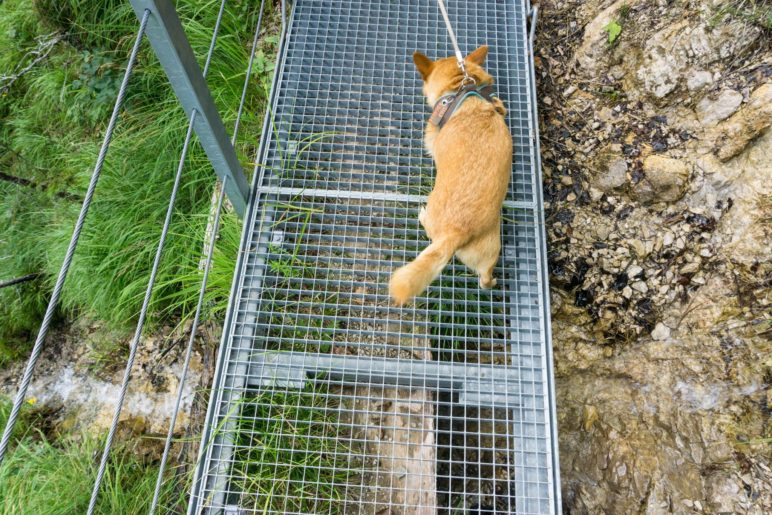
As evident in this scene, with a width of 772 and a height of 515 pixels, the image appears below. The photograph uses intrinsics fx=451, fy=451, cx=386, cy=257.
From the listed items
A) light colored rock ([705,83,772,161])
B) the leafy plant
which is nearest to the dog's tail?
light colored rock ([705,83,772,161])

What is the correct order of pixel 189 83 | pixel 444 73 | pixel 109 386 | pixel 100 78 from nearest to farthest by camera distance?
pixel 189 83 → pixel 444 73 → pixel 109 386 → pixel 100 78

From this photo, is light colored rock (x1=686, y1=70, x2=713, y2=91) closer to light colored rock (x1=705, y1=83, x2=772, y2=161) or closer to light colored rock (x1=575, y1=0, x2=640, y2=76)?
light colored rock (x1=705, y1=83, x2=772, y2=161)

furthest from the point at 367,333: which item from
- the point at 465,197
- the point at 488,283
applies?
the point at 465,197

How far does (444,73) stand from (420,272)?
1.27m

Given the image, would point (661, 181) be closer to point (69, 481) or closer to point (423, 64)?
point (423, 64)

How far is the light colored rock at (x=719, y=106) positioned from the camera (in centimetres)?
222

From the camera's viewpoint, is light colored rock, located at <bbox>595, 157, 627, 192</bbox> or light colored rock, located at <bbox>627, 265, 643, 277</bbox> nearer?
light colored rock, located at <bbox>627, 265, 643, 277</bbox>

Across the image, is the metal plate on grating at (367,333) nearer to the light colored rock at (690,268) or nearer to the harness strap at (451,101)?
the harness strap at (451,101)

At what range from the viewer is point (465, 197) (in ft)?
6.63

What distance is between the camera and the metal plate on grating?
1.91 metres

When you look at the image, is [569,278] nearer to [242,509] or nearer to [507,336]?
[507,336]

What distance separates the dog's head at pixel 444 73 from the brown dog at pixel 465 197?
0.01 meters

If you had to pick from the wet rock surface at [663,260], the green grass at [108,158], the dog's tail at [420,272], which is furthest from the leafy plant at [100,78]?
the wet rock surface at [663,260]

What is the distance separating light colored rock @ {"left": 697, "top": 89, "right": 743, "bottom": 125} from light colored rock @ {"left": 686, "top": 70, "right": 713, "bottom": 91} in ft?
0.27
